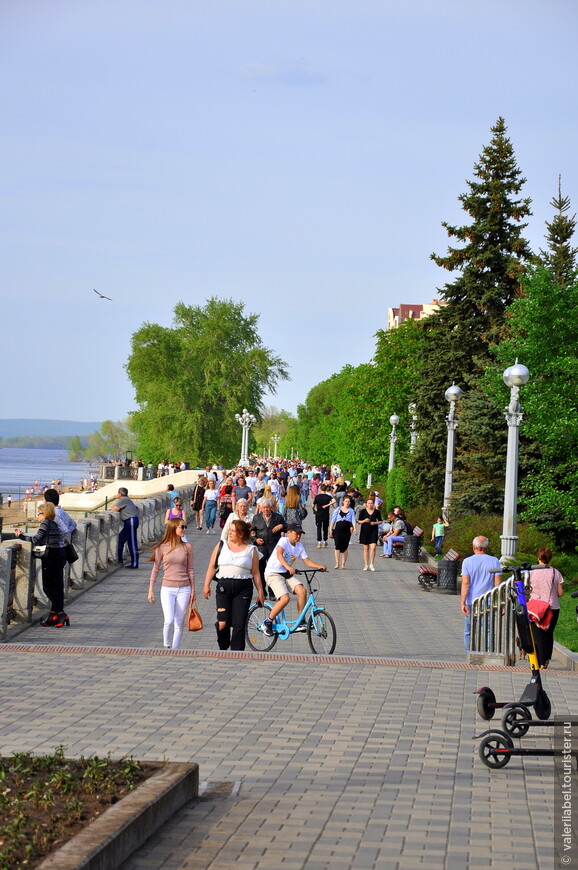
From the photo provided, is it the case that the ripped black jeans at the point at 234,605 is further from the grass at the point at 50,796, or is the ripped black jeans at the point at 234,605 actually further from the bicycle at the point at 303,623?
the grass at the point at 50,796

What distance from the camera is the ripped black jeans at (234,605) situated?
1328 centimetres

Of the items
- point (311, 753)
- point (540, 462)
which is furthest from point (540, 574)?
point (540, 462)

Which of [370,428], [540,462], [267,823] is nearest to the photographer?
[267,823]

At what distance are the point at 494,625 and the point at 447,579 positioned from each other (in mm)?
9913

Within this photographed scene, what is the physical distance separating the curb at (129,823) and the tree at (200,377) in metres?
79.2

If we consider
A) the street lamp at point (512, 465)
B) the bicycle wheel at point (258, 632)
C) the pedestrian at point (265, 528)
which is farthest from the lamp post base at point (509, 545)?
the bicycle wheel at point (258, 632)

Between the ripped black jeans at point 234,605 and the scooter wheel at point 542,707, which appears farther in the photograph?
the ripped black jeans at point 234,605

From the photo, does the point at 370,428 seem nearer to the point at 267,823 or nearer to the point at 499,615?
the point at 499,615

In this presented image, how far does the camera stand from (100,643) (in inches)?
599

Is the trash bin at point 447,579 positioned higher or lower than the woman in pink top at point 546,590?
lower

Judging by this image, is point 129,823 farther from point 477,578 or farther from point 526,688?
point 477,578

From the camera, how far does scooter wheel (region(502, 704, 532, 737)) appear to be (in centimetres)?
818

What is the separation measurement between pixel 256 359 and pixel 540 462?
54.6 metres

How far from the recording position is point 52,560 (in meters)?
15.8
